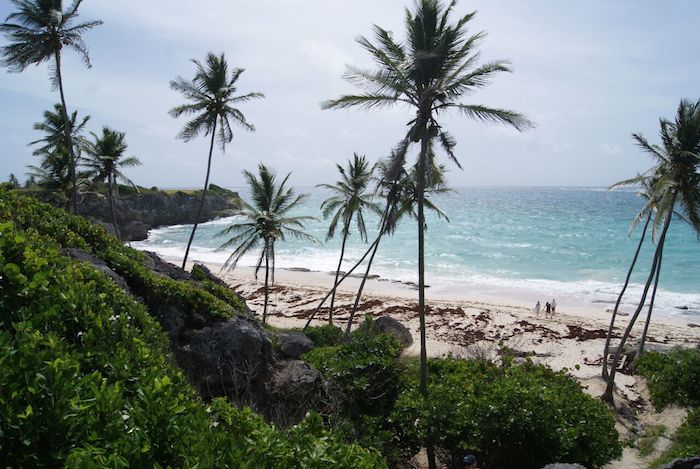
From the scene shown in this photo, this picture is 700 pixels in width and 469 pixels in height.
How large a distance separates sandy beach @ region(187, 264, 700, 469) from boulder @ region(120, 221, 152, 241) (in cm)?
2323

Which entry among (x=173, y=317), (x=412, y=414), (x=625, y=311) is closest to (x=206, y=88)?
(x=173, y=317)

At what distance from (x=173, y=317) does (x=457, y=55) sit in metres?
8.12

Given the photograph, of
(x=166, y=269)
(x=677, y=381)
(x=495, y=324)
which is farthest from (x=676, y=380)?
(x=166, y=269)

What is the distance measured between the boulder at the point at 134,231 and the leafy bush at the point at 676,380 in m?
48.4

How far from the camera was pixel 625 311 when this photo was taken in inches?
1025

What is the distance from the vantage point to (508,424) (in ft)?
28.2

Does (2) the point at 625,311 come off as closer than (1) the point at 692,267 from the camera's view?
Yes

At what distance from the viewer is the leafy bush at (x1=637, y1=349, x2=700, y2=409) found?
45.2ft

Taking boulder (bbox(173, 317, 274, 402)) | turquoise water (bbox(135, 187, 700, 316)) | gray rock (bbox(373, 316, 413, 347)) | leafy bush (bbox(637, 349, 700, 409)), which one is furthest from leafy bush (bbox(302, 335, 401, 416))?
turquoise water (bbox(135, 187, 700, 316))

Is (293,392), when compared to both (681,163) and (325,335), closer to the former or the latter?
(325,335)

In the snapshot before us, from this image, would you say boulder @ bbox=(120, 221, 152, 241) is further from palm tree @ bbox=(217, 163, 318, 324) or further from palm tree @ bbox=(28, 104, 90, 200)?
palm tree @ bbox=(217, 163, 318, 324)

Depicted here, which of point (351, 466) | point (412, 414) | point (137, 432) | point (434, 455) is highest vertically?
point (137, 432)

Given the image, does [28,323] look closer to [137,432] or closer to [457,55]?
[137,432]

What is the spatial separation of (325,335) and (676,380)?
1165cm
